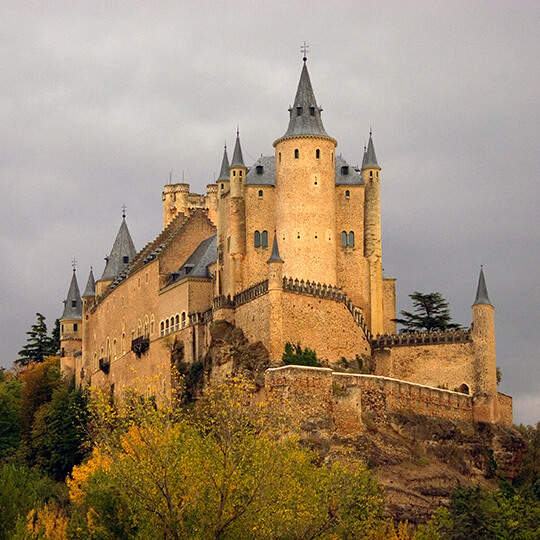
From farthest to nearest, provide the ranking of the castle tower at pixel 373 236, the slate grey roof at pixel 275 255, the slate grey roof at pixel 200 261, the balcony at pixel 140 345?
the balcony at pixel 140 345, the slate grey roof at pixel 200 261, the castle tower at pixel 373 236, the slate grey roof at pixel 275 255

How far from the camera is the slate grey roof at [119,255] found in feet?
394

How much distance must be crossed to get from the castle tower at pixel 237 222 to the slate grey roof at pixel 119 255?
86.8 feet

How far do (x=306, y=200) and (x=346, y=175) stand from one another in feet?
17.8

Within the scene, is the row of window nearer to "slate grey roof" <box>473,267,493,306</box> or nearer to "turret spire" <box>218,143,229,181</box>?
"turret spire" <box>218,143,229,181</box>

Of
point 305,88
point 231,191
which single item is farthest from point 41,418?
point 305,88

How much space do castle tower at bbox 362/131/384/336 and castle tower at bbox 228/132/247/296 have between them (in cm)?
806

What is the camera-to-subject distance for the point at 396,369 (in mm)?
91688

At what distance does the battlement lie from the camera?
91.9 meters

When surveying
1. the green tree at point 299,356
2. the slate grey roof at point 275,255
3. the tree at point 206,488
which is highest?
the slate grey roof at point 275,255

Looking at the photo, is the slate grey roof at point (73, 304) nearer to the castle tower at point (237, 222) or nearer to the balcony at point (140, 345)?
the balcony at point (140, 345)

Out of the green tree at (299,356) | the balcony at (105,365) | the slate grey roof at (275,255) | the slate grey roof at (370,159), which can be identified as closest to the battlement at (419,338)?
the green tree at (299,356)

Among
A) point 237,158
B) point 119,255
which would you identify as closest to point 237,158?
point 237,158

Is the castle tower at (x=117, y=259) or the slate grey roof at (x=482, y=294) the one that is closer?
the slate grey roof at (x=482, y=294)

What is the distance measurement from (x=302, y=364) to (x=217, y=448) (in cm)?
2798
